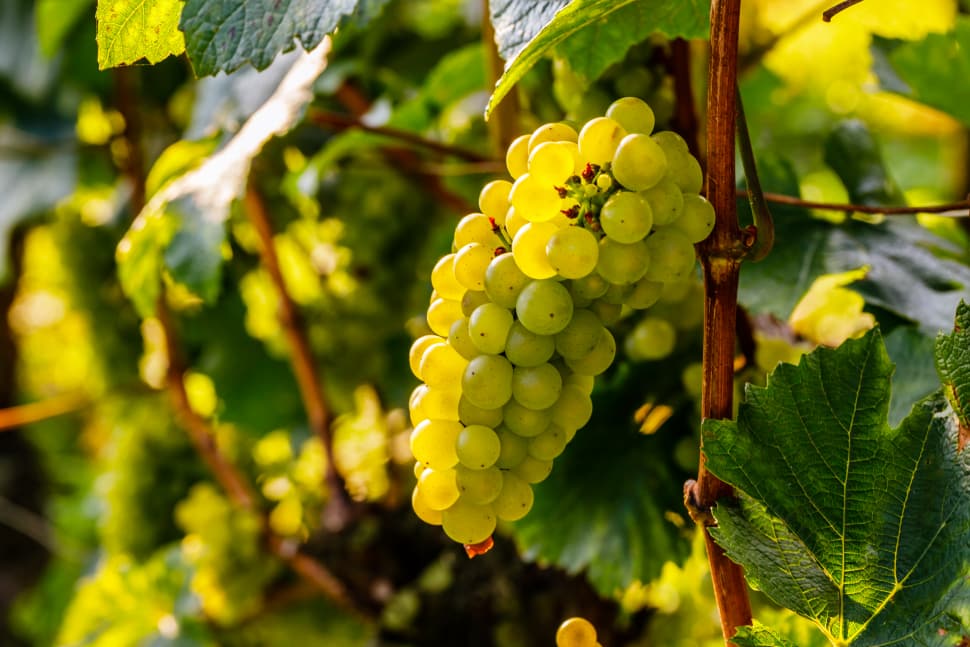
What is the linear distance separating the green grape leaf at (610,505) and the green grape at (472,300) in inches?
10.3

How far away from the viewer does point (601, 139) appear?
0.36 m

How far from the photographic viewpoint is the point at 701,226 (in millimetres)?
356

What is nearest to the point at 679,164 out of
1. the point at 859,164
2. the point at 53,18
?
the point at 859,164

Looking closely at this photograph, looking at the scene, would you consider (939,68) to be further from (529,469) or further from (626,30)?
(529,469)

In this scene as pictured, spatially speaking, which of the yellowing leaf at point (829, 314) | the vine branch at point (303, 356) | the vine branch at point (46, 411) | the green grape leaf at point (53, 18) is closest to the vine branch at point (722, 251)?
the yellowing leaf at point (829, 314)

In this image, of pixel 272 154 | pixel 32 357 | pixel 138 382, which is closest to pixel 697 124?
pixel 272 154

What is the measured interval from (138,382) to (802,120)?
3.47 ft

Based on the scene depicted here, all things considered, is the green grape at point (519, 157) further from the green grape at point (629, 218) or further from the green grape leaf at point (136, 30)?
the green grape leaf at point (136, 30)

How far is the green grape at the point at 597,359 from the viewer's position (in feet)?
1.23

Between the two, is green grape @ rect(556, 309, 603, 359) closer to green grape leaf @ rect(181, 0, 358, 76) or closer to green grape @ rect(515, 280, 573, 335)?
green grape @ rect(515, 280, 573, 335)

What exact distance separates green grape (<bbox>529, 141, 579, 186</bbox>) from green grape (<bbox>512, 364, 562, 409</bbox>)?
74mm

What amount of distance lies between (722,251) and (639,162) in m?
0.05

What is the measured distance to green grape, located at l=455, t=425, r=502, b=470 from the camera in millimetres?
357

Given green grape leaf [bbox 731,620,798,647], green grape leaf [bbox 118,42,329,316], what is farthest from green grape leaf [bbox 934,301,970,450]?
green grape leaf [bbox 118,42,329,316]
